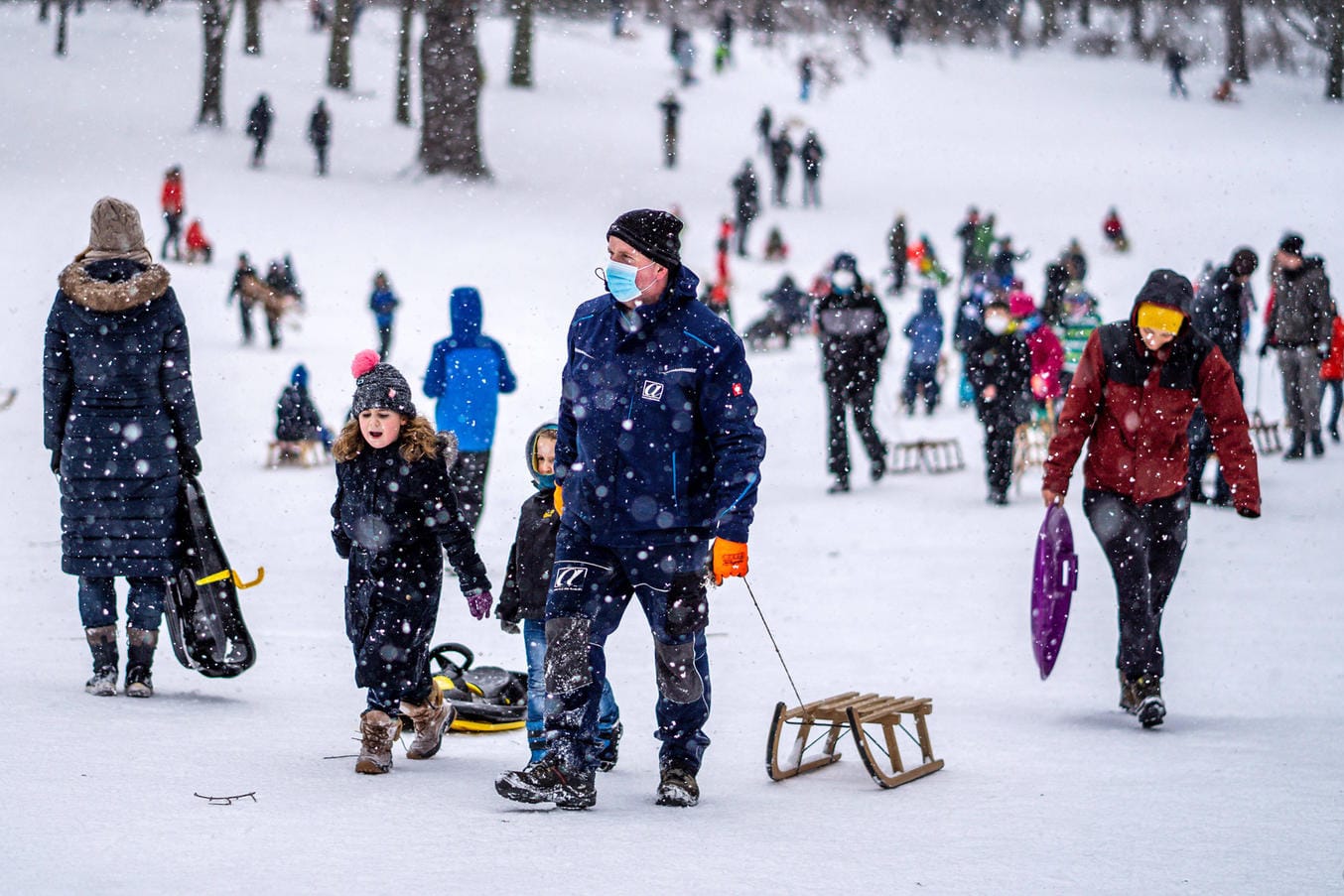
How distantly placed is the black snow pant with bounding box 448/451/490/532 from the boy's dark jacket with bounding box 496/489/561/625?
13.7ft

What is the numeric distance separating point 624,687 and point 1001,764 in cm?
203

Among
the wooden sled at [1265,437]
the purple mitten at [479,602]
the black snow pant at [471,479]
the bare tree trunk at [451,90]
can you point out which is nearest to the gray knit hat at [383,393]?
the purple mitten at [479,602]

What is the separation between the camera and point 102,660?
22.8ft

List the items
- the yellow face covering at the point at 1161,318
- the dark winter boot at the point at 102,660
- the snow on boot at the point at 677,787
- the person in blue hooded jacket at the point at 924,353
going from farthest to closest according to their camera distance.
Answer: the person in blue hooded jacket at the point at 924,353
the yellow face covering at the point at 1161,318
the dark winter boot at the point at 102,660
the snow on boot at the point at 677,787

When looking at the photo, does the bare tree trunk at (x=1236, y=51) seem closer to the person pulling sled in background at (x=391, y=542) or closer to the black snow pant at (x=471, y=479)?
the black snow pant at (x=471, y=479)

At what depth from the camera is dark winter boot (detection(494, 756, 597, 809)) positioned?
17.4ft

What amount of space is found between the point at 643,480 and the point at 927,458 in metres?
10.9

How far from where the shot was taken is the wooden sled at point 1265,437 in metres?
16.3

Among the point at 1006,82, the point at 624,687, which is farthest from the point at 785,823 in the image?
the point at 1006,82

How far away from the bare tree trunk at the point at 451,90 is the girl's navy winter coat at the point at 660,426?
24180 mm

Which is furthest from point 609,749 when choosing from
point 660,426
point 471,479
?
point 471,479

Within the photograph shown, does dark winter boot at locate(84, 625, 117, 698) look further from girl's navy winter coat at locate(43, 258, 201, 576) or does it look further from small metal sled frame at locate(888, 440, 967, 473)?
small metal sled frame at locate(888, 440, 967, 473)

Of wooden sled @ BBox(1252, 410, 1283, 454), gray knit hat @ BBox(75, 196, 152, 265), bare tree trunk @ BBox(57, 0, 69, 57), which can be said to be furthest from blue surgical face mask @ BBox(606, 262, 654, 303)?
bare tree trunk @ BBox(57, 0, 69, 57)

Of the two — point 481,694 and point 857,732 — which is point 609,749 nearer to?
point 857,732
